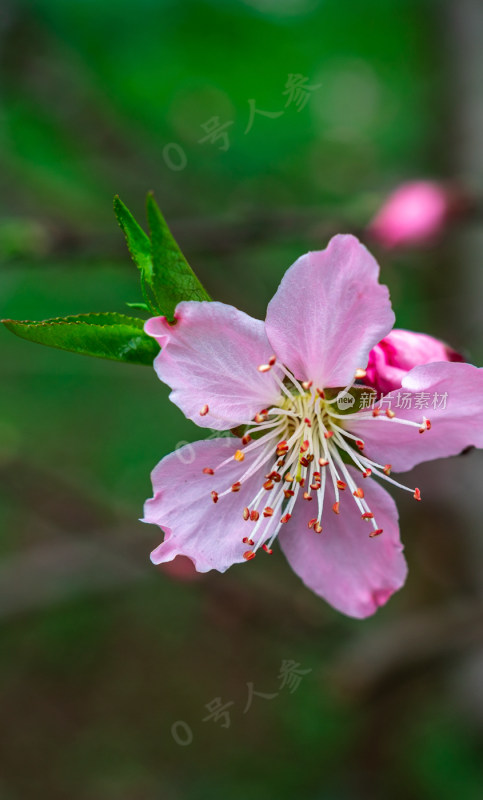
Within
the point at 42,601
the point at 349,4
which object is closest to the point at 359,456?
the point at 42,601

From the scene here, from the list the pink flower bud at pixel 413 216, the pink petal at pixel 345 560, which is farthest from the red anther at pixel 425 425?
the pink flower bud at pixel 413 216

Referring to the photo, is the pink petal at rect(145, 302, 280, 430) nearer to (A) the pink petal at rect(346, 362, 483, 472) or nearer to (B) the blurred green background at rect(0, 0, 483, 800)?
(A) the pink petal at rect(346, 362, 483, 472)

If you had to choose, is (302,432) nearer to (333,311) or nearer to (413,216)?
(333,311)

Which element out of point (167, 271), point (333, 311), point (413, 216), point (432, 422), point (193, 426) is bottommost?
point (193, 426)

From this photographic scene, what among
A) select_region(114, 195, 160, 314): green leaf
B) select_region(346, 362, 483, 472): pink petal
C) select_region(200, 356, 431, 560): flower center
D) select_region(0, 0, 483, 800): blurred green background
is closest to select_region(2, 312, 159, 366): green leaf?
select_region(114, 195, 160, 314): green leaf

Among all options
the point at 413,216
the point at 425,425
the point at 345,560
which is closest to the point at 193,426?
the point at 413,216

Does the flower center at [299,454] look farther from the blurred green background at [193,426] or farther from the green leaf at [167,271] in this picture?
the blurred green background at [193,426]
